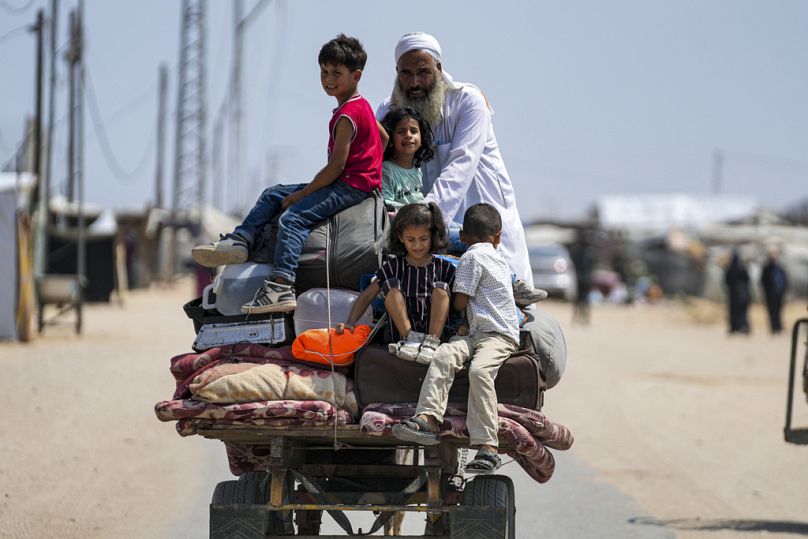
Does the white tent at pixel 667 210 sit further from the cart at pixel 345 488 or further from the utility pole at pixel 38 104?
the cart at pixel 345 488

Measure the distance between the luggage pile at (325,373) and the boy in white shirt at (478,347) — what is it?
87 millimetres

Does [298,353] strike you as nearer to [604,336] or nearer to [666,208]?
[604,336]

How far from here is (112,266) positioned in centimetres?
3425

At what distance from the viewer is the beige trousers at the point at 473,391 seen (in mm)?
4707

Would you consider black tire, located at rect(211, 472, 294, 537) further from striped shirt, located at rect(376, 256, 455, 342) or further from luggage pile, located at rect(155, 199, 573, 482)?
striped shirt, located at rect(376, 256, 455, 342)

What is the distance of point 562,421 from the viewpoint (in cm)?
1364

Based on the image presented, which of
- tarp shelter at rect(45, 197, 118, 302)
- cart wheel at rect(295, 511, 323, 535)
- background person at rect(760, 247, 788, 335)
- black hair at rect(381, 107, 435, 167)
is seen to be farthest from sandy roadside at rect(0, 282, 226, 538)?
background person at rect(760, 247, 788, 335)

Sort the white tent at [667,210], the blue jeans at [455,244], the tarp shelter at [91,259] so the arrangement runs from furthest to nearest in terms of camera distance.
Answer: the white tent at [667,210], the tarp shelter at [91,259], the blue jeans at [455,244]

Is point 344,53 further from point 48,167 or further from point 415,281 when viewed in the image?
point 48,167

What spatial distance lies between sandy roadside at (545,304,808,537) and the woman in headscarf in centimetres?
373

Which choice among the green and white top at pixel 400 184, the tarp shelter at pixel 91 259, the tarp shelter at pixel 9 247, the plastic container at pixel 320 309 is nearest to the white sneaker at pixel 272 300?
the plastic container at pixel 320 309

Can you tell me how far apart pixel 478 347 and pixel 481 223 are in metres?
0.55

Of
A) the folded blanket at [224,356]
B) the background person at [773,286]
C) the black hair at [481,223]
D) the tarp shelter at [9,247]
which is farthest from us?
the background person at [773,286]

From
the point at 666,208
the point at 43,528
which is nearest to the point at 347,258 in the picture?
the point at 43,528
